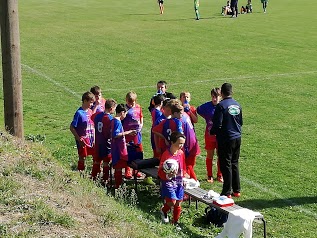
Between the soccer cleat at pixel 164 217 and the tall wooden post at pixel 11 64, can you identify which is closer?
the soccer cleat at pixel 164 217

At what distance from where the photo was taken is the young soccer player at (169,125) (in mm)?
9516

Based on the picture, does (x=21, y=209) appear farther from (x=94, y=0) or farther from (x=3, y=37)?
(x=94, y=0)

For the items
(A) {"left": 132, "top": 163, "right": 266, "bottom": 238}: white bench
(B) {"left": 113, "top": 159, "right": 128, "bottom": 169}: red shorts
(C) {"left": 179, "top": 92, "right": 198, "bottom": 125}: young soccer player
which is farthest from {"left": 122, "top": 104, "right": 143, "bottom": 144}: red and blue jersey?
(C) {"left": 179, "top": 92, "right": 198, "bottom": 125}: young soccer player

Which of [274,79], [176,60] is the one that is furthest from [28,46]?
[274,79]

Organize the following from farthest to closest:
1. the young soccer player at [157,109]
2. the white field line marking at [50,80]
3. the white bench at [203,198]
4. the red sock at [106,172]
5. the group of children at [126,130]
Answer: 1. the white field line marking at [50,80]
2. the red sock at [106,172]
3. the young soccer player at [157,109]
4. the group of children at [126,130]
5. the white bench at [203,198]

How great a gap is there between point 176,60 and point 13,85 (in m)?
14.3

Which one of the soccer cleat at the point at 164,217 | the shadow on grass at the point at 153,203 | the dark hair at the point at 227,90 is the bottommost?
the shadow on grass at the point at 153,203

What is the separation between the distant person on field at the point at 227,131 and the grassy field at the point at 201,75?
0.56 m

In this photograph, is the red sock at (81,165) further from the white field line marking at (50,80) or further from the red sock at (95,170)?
the white field line marking at (50,80)

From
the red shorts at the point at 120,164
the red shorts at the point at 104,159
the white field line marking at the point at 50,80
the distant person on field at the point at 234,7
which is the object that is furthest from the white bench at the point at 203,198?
the distant person on field at the point at 234,7

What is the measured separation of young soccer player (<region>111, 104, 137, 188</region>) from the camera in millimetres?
9844

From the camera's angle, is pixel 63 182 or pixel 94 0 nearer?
pixel 63 182

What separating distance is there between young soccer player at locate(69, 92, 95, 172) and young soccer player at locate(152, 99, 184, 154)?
4.50ft

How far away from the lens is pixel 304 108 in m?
16.9
